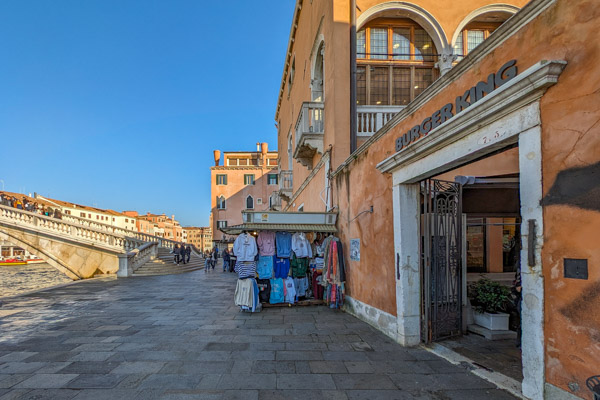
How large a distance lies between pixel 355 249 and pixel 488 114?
445 centimetres

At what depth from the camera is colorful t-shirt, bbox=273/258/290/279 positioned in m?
8.32

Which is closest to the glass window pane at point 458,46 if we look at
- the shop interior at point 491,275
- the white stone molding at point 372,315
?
the shop interior at point 491,275

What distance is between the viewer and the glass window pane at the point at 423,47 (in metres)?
9.65

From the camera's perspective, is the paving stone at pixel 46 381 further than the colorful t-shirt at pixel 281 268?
No

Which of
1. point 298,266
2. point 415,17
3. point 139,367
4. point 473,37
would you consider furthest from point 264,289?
point 473,37

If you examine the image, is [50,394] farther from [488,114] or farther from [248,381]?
[488,114]

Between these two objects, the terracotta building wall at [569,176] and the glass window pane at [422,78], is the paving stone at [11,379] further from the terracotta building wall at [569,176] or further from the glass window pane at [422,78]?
the glass window pane at [422,78]

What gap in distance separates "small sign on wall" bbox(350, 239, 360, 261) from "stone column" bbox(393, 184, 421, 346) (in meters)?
1.76

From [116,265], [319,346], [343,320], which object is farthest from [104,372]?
[116,265]

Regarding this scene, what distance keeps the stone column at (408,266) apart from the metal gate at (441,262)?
0.13m

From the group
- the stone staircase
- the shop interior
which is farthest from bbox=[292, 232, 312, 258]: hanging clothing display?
the stone staircase

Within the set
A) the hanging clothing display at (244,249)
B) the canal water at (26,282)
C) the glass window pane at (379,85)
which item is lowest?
the canal water at (26,282)

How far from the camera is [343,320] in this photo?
6.73m

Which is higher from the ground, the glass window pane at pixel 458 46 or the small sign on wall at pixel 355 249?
the glass window pane at pixel 458 46
